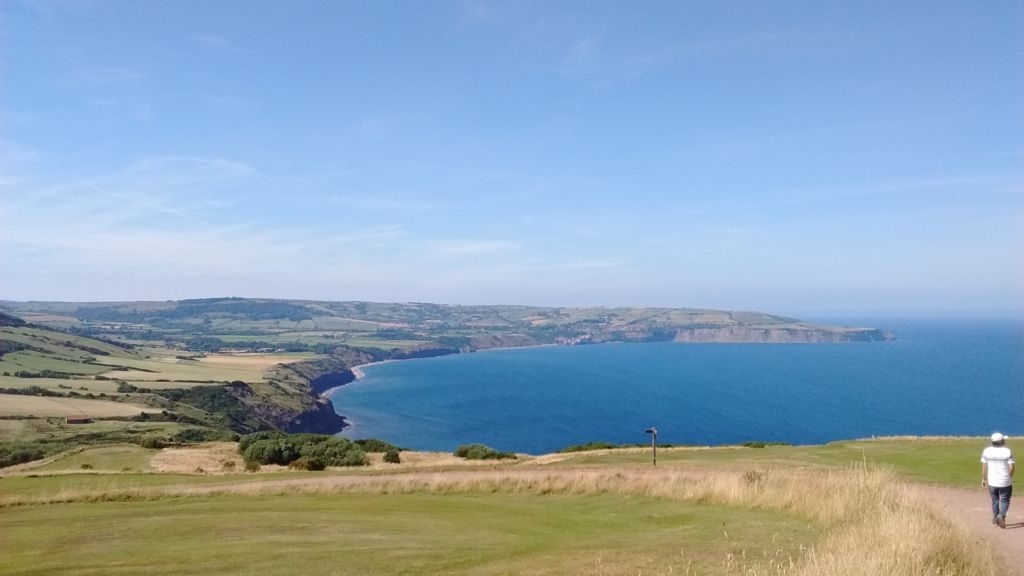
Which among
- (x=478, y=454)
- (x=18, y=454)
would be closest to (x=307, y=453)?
(x=478, y=454)

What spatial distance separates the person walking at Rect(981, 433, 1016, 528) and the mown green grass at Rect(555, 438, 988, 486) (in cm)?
797

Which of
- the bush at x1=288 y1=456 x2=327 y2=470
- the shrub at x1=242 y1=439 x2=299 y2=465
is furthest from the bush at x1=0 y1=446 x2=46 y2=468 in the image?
the bush at x1=288 y1=456 x2=327 y2=470

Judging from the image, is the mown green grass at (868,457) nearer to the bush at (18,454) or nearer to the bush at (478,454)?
the bush at (478,454)

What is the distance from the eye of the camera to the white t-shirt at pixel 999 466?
13.1 meters

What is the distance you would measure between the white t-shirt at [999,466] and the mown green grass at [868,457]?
8.30 metres

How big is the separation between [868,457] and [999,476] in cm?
1684

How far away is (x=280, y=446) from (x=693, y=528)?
32.2 m

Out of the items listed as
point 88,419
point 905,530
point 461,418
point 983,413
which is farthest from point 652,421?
point 905,530

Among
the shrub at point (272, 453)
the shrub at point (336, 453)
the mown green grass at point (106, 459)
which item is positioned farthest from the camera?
the shrub at point (272, 453)

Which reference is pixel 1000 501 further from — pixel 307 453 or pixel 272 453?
pixel 272 453

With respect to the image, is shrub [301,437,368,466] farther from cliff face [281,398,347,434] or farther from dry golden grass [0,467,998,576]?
cliff face [281,398,347,434]

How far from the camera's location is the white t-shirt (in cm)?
1309

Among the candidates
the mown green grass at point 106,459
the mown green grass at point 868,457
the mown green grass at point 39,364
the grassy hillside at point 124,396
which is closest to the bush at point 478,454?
the mown green grass at point 868,457

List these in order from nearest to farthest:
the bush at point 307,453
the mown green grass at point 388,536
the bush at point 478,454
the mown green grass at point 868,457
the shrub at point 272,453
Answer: the mown green grass at point 388,536 → the mown green grass at point 868,457 → the bush at point 478,454 → the bush at point 307,453 → the shrub at point 272,453
